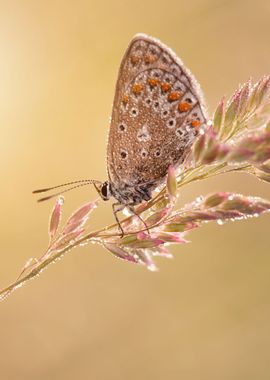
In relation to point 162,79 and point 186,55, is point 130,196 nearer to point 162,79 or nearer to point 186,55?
point 162,79

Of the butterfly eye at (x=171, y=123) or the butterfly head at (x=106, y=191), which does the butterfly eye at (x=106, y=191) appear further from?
the butterfly eye at (x=171, y=123)

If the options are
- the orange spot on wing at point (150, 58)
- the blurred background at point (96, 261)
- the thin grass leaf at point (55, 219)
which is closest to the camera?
the thin grass leaf at point (55, 219)

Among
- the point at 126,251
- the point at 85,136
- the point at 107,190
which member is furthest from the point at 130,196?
the point at 85,136

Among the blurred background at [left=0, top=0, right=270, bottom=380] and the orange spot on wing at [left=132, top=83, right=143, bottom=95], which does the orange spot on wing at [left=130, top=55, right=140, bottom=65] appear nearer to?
the orange spot on wing at [left=132, top=83, right=143, bottom=95]

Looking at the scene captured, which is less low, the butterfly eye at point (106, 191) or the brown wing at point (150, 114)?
the brown wing at point (150, 114)

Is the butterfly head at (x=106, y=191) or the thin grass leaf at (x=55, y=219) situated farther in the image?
the butterfly head at (x=106, y=191)

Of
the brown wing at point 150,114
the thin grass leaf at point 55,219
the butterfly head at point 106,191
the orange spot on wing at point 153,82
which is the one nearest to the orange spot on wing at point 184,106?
the brown wing at point 150,114

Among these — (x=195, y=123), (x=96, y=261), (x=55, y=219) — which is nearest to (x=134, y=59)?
(x=195, y=123)
